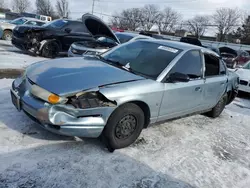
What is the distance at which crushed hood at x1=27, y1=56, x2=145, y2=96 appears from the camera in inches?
116

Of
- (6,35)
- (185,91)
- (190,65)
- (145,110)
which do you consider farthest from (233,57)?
(145,110)

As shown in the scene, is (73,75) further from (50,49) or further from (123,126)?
(50,49)

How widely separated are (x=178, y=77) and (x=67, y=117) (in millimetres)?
1727

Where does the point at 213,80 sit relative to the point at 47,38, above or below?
above

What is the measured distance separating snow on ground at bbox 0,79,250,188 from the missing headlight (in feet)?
2.29

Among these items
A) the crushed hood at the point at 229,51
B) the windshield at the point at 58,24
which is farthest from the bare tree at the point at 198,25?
the windshield at the point at 58,24

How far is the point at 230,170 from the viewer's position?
336cm

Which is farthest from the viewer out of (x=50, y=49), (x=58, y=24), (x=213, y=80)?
(x=58, y=24)

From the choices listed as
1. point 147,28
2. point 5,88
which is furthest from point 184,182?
point 147,28

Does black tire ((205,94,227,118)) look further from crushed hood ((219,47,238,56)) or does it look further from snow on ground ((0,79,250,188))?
crushed hood ((219,47,238,56))

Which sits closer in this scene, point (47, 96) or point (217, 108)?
point (47, 96)

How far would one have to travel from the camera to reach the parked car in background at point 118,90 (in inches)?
113

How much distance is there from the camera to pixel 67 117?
9.33ft

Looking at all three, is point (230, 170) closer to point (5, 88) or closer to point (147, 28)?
point (5, 88)
